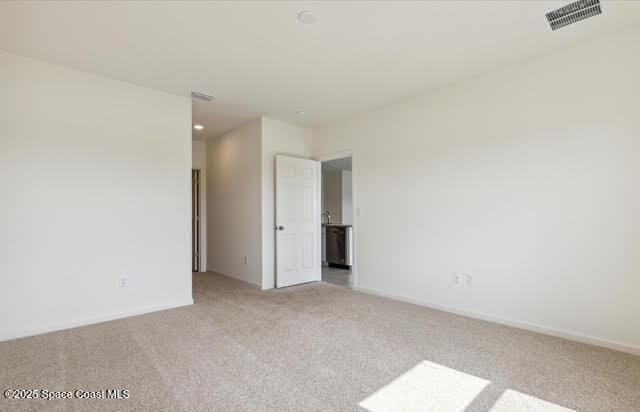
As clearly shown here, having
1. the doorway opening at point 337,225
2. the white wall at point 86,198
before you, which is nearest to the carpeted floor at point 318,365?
the white wall at point 86,198

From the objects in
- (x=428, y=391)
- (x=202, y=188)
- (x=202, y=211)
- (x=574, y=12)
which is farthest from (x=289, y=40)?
(x=202, y=211)

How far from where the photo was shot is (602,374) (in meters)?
2.19

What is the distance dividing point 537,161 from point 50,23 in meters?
4.39

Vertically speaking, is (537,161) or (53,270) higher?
(537,161)

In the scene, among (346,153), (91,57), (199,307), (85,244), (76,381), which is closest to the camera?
(76,381)

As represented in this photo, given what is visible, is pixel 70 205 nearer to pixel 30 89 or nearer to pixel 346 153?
pixel 30 89

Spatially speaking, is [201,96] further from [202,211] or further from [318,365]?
[318,365]

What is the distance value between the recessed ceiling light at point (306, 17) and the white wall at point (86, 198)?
223cm

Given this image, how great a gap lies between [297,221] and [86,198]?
280 centimetres

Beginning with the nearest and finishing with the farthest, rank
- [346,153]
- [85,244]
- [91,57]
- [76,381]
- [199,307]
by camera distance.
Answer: [76,381] → [91,57] → [85,244] → [199,307] → [346,153]

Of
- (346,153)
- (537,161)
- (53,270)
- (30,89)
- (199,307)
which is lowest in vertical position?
(199,307)

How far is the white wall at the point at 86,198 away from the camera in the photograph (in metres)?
2.92

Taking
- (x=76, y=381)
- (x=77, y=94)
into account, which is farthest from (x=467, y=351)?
(x=77, y=94)

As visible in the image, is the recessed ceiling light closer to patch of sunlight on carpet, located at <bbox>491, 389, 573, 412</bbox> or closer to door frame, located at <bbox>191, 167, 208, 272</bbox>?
patch of sunlight on carpet, located at <bbox>491, 389, 573, 412</bbox>
